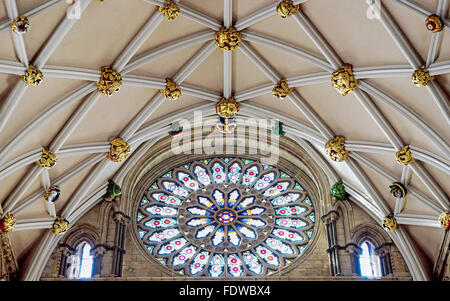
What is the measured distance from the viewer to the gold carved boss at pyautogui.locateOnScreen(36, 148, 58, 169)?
16.9 m

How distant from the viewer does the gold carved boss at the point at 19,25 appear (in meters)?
13.7

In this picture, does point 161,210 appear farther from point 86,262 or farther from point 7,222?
point 7,222

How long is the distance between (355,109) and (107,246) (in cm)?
756

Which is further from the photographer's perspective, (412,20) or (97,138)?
(97,138)

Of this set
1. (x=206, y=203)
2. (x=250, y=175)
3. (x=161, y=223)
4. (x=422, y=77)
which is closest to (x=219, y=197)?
(x=206, y=203)

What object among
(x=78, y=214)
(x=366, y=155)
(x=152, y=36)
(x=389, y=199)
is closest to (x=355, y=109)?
(x=366, y=155)

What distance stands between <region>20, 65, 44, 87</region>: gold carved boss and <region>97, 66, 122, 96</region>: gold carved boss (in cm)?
182

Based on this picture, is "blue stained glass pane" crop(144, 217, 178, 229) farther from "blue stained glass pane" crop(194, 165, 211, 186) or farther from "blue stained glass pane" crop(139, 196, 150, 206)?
"blue stained glass pane" crop(194, 165, 211, 186)

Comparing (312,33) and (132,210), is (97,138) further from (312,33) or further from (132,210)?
(312,33)

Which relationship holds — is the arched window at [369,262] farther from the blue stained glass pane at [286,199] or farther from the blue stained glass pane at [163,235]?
the blue stained glass pane at [163,235]

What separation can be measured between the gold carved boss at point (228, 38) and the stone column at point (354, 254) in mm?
6345

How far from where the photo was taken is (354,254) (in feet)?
62.4

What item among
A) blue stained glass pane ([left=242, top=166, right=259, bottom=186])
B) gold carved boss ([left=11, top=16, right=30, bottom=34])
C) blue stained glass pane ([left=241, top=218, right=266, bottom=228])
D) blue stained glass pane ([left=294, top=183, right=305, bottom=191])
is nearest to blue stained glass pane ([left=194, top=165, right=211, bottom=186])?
blue stained glass pane ([left=242, top=166, right=259, bottom=186])

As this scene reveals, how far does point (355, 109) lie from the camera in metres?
17.5
